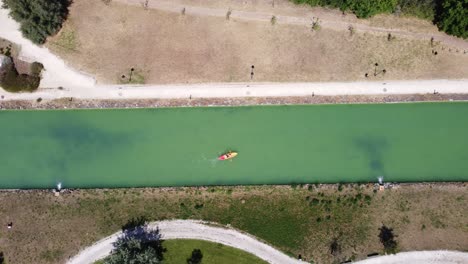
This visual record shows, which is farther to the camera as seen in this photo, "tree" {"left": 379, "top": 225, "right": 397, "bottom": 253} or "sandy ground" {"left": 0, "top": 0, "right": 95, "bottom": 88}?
"sandy ground" {"left": 0, "top": 0, "right": 95, "bottom": 88}

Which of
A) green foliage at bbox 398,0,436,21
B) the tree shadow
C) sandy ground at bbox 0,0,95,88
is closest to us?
the tree shadow

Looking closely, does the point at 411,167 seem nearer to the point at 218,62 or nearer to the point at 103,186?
the point at 218,62

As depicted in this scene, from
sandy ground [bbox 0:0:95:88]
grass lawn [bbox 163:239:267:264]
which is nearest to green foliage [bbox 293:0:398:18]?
sandy ground [bbox 0:0:95:88]

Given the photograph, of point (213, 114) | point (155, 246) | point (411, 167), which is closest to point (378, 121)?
point (411, 167)

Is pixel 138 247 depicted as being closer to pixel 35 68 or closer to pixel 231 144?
pixel 231 144

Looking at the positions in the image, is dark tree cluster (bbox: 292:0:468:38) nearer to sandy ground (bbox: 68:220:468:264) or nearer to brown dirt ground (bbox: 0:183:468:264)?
brown dirt ground (bbox: 0:183:468:264)

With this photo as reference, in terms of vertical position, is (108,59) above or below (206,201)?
above

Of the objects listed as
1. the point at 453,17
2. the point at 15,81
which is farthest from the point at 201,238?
the point at 453,17
